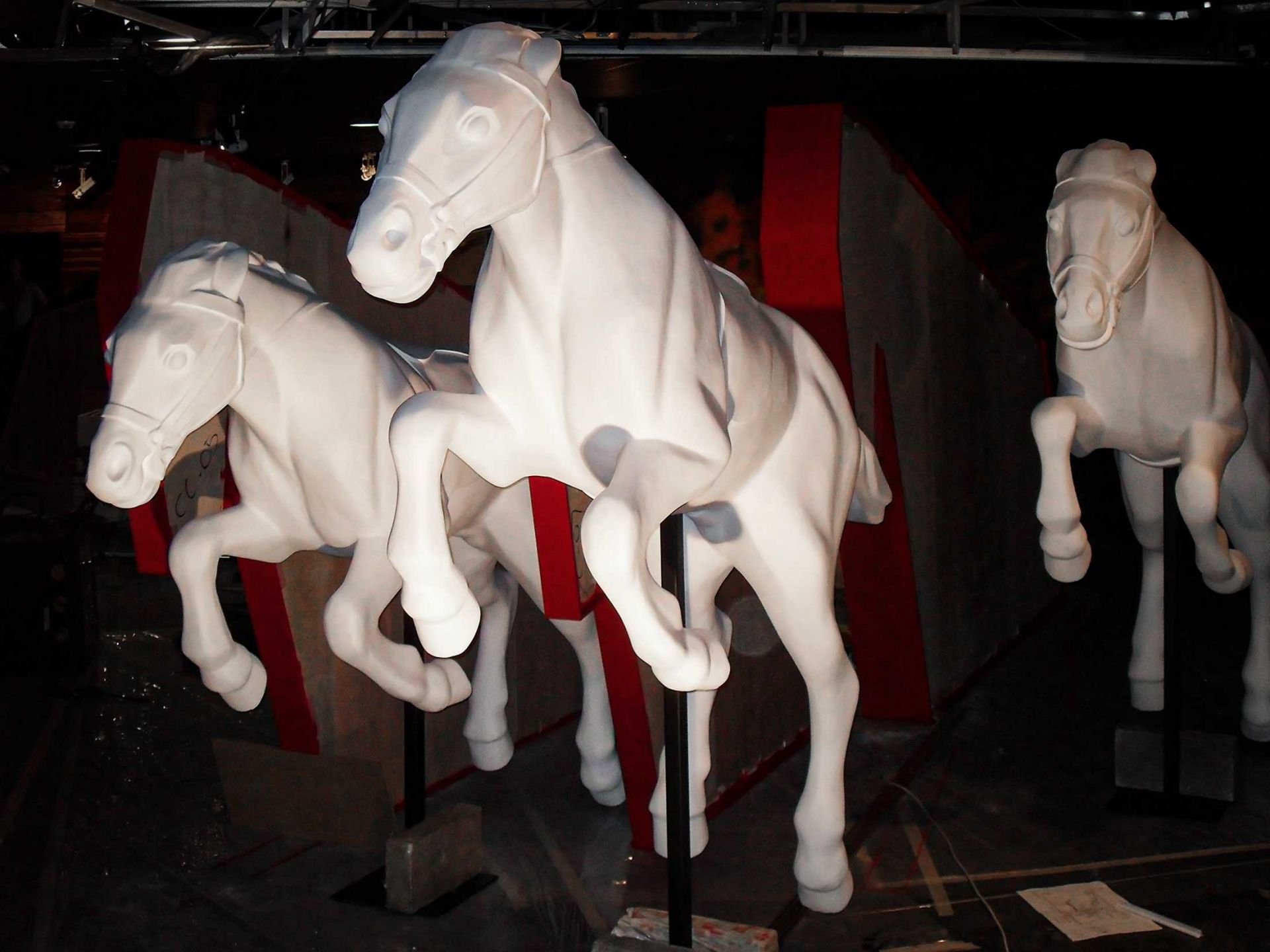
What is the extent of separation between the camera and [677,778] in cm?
245

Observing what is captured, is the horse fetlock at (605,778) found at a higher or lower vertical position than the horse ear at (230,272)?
lower

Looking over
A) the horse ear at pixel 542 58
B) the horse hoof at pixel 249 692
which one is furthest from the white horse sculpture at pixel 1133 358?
the horse hoof at pixel 249 692

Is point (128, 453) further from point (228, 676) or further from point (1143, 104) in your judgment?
point (1143, 104)

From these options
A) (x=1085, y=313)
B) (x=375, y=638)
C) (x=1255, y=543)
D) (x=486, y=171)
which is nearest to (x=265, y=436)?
(x=375, y=638)

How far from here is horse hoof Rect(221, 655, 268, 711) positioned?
286cm

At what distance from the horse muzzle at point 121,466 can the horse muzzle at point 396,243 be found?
97cm

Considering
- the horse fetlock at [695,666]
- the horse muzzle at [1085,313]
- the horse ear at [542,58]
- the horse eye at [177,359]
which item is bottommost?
the horse fetlock at [695,666]

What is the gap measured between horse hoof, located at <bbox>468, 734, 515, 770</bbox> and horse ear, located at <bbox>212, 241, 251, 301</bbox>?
1.67m

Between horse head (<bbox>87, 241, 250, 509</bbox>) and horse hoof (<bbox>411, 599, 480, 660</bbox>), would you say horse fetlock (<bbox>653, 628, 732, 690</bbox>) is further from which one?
horse head (<bbox>87, 241, 250, 509</bbox>)

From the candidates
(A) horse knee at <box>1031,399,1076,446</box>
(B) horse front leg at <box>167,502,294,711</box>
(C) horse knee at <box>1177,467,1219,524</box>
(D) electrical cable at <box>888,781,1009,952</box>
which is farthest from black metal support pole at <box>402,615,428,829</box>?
(C) horse knee at <box>1177,467,1219,524</box>

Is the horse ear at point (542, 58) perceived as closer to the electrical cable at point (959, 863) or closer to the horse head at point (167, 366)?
the horse head at point (167, 366)

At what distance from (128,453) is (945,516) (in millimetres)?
3109

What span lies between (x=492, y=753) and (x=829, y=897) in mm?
1292

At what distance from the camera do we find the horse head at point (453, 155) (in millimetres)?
1634
